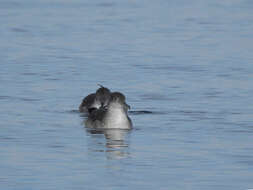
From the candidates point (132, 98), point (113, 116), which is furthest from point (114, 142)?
point (132, 98)

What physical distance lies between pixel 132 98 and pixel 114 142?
4.88m

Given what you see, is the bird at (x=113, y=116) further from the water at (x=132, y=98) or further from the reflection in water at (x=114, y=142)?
the water at (x=132, y=98)

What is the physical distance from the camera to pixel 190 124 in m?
17.6

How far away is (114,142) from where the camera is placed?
52.6 feet

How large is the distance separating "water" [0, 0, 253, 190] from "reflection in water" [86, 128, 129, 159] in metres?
0.02

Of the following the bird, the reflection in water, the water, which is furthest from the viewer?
the bird

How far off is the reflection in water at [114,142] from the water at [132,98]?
2 centimetres

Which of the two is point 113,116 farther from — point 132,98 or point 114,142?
point 132,98

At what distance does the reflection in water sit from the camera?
14.8 metres

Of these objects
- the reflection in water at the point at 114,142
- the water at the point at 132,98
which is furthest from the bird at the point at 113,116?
the water at the point at 132,98

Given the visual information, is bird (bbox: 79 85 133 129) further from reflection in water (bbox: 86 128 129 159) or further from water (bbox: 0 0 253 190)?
water (bbox: 0 0 253 190)

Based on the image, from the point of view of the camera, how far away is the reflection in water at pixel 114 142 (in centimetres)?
1485

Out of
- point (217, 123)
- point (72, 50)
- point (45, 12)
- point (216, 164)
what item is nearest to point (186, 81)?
point (217, 123)

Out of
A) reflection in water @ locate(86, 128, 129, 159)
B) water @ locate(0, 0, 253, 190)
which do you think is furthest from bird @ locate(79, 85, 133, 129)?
water @ locate(0, 0, 253, 190)
